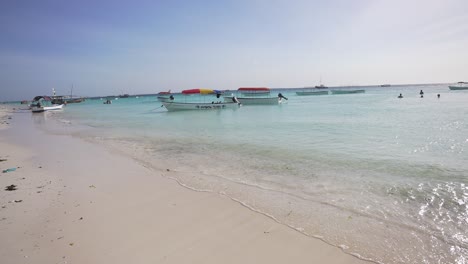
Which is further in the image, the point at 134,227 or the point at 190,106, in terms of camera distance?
the point at 190,106

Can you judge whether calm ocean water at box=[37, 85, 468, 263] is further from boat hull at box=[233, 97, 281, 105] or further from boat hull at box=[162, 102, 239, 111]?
boat hull at box=[233, 97, 281, 105]

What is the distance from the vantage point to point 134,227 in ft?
15.8

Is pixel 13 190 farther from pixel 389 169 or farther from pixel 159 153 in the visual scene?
pixel 389 169

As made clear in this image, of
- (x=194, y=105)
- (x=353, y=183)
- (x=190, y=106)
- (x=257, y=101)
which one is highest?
(x=257, y=101)

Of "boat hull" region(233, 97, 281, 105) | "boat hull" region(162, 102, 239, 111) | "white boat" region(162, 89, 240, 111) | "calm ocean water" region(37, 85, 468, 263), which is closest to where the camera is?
"calm ocean water" region(37, 85, 468, 263)

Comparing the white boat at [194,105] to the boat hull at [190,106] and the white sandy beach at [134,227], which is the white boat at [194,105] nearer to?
the boat hull at [190,106]

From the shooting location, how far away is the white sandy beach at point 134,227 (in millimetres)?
3941

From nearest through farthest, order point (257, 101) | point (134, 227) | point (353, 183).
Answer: point (134, 227)
point (353, 183)
point (257, 101)

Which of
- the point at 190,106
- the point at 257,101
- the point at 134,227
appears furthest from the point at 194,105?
the point at 134,227

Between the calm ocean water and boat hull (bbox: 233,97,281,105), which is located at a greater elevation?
boat hull (bbox: 233,97,281,105)

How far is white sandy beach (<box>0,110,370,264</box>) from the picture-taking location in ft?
12.9

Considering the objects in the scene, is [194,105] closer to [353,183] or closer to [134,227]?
[353,183]

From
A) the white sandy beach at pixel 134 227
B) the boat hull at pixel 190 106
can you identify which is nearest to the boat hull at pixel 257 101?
the boat hull at pixel 190 106

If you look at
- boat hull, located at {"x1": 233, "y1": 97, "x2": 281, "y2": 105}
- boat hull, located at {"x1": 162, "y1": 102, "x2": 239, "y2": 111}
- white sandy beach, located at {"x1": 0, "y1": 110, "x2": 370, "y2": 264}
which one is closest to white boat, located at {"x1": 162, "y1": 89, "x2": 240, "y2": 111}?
boat hull, located at {"x1": 162, "y1": 102, "x2": 239, "y2": 111}
